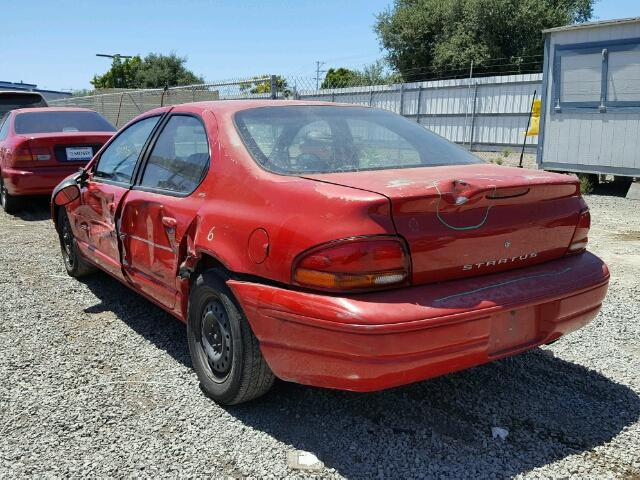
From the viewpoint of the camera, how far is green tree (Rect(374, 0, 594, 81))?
101 feet

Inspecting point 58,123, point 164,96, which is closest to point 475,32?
point 164,96

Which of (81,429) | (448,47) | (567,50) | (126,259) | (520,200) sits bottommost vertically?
(81,429)

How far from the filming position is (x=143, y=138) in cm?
404

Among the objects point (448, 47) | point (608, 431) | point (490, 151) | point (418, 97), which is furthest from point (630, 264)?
point (448, 47)

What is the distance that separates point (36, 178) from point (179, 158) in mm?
5382

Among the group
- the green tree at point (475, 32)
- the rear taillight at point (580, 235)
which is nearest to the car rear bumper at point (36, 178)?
the rear taillight at point (580, 235)

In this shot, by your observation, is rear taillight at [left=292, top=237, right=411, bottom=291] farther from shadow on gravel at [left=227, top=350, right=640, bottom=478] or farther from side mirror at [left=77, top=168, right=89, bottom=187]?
side mirror at [left=77, top=168, right=89, bottom=187]

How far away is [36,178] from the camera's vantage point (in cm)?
804

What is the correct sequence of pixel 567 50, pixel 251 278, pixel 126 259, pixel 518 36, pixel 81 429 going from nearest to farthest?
1. pixel 251 278
2. pixel 81 429
3. pixel 126 259
4. pixel 567 50
5. pixel 518 36

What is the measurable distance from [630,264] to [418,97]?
13.0 m

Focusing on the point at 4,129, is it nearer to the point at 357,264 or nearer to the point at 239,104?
the point at 239,104

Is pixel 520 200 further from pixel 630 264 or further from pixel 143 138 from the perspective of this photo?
pixel 630 264

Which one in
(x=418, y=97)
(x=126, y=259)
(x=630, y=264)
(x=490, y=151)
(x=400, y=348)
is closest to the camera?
(x=400, y=348)

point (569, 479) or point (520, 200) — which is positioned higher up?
point (520, 200)
